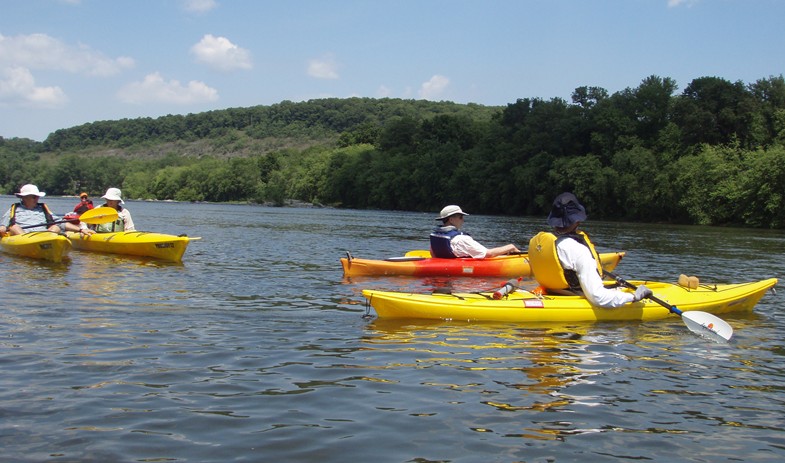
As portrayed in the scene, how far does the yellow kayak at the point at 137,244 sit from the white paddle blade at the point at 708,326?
9.77 metres

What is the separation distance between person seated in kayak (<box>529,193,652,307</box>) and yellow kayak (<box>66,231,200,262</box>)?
8.50 m

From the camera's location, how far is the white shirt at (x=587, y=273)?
25.0 ft

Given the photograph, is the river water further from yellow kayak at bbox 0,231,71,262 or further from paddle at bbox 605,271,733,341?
yellow kayak at bbox 0,231,71,262

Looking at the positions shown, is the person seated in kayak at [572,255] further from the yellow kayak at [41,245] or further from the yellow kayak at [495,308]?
the yellow kayak at [41,245]

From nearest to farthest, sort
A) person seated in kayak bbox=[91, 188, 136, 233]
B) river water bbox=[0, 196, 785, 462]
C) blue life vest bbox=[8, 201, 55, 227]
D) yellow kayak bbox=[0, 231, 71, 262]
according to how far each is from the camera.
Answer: river water bbox=[0, 196, 785, 462]
yellow kayak bbox=[0, 231, 71, 262]
blue life vest bbox=[8, 201, 55, 227]
person seated in kayak bbox=[91, 188, 136, 233]

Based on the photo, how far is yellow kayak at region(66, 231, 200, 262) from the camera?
46.8 ft

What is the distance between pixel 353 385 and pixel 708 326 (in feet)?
13.4

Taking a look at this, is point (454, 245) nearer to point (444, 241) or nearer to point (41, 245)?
point (444, 241)

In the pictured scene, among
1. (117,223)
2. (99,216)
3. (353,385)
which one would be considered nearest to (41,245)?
(99,216)

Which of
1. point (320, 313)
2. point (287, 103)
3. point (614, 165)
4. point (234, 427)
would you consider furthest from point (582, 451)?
point (287, 103)

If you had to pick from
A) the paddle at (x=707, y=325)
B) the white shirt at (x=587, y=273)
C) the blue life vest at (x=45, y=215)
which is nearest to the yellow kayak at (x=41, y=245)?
the blue life vest at (x=45, y=215)

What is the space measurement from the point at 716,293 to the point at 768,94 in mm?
47964

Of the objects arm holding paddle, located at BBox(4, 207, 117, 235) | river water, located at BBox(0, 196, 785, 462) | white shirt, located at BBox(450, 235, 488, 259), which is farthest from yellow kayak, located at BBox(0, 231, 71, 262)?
white shirt, located at BBox(450, 235, 488, 259)

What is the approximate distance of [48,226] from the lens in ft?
48.5
